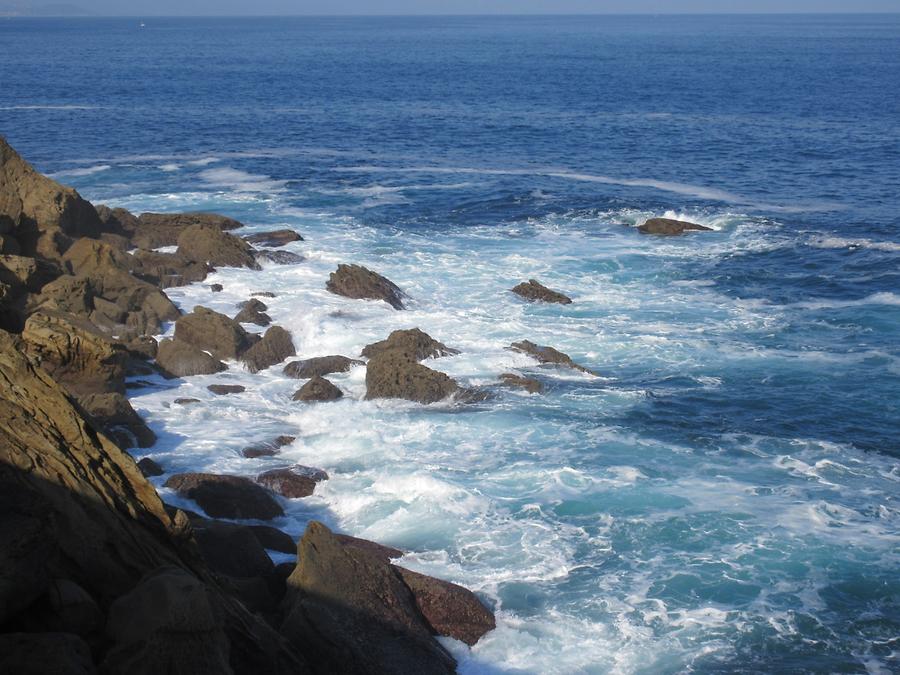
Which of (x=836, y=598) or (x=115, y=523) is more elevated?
(x=115, y=523)

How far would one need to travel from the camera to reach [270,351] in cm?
2917

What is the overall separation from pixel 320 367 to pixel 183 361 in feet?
12.5

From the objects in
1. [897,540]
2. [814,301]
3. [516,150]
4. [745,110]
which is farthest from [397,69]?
[897,540]

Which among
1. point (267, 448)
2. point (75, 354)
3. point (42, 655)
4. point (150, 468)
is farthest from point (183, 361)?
point (42, 655)

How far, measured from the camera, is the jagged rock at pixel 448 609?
1611 cm

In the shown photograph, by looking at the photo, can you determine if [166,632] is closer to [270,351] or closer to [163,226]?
[270,351]

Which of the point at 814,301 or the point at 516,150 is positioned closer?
the point at 814,301

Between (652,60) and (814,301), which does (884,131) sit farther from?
(652,60)

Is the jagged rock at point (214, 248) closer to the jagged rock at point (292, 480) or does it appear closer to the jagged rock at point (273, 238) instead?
the jagged rock at point (273, 238)

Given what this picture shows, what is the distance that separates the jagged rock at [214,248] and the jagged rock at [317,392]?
497 inches

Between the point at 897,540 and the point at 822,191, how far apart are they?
120 feet

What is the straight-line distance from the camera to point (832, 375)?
1131 inches

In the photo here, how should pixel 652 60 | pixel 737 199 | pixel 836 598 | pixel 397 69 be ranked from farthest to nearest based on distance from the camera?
pixel 652 60 < pixel 397 69 < pixel 737 199 < pixel 836 598

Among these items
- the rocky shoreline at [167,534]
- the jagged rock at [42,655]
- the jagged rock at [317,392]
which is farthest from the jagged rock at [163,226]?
the jagged rock at [42,655]
